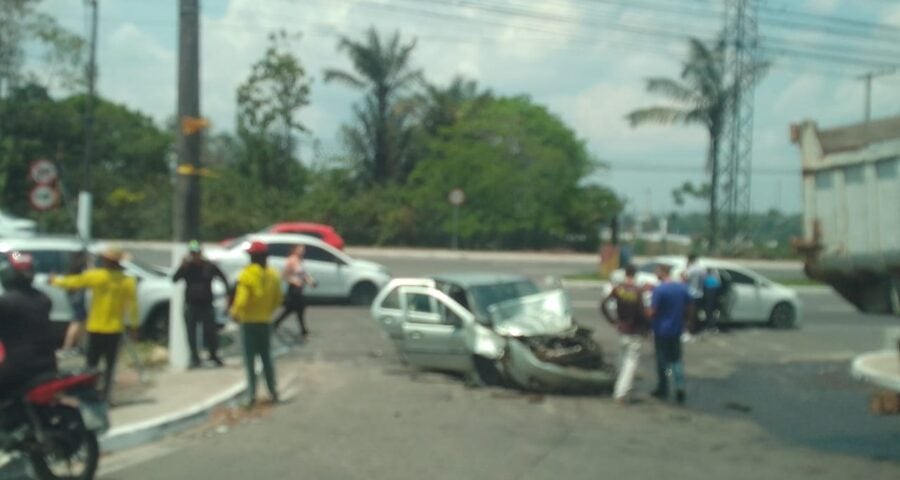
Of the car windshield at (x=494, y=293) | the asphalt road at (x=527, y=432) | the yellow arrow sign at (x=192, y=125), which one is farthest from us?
the yellow arrow sign at (x=192, y=125)

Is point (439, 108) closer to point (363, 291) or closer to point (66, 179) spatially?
point (66, 179)

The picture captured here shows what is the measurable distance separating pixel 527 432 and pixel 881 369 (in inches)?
156

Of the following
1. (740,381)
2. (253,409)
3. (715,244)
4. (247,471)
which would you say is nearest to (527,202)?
(715,244)

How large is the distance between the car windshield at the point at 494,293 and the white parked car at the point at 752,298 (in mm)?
7938

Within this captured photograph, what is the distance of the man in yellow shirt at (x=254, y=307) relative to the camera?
499 inches

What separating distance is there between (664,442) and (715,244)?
36770mm

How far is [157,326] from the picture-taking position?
18.5 meters

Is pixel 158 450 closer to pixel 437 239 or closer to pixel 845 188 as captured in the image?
pixel 845 188

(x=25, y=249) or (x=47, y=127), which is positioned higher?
(x=47, y=127)

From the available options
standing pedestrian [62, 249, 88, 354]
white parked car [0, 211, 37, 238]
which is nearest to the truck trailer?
standing pedestrian [62, 249, 88, 354]

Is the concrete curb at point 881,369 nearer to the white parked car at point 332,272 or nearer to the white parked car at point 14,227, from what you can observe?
the white parked car at point 332,272

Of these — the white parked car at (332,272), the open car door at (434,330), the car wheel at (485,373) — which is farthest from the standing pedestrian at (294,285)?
the white parked car at (332,272)

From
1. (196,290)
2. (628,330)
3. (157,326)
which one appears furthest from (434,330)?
(157,326)

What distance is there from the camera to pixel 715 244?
154 feet
